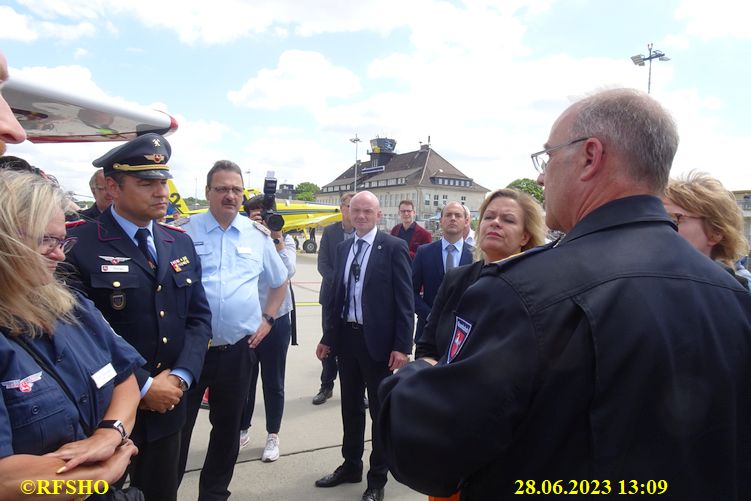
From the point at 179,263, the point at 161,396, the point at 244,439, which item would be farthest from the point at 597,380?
the point at 244,439

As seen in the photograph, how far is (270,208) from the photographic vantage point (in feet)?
13.1

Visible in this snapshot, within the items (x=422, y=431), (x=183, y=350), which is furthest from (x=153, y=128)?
(x=422, y=431)

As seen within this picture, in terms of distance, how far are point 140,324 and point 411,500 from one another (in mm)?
2236

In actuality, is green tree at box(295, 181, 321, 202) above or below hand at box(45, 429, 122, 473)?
above

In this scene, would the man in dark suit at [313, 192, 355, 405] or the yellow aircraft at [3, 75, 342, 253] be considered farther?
the man in dark suit at [313, 192, 355, 405]

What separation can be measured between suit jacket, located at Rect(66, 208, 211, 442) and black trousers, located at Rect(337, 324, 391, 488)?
1301 mm

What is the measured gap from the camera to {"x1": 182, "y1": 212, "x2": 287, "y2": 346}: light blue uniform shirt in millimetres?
2836

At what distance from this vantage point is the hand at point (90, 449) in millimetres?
1323

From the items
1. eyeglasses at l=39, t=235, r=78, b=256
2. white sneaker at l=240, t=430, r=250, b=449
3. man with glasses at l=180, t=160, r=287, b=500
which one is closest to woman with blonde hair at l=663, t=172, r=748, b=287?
man with glasses at l=180, t=160, r=287, b=500

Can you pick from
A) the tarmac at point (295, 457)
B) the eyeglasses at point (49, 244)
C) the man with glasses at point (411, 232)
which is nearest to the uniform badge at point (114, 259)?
the eyeglasses at point (49, 244)

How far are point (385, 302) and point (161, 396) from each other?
→ 174cm

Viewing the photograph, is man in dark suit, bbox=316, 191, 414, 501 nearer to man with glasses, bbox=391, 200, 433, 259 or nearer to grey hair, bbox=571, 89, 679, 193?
grey hair, bbox=571, 89, 679, 193

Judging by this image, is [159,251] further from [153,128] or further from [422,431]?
[153,128]

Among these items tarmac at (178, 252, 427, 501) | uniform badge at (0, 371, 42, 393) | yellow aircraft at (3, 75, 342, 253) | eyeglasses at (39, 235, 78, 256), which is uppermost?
yellow aircraft at (3, 75, 342, 253)
